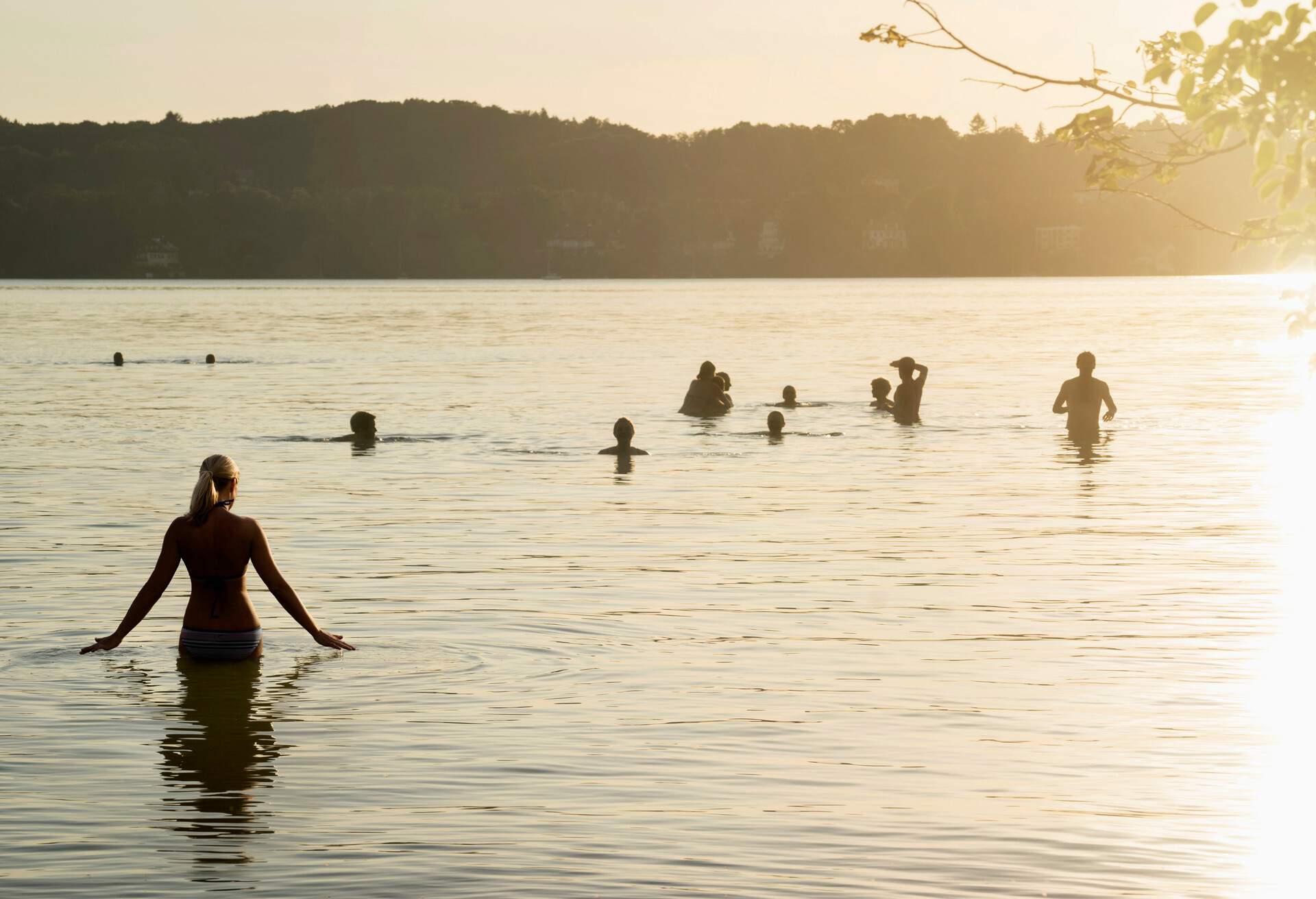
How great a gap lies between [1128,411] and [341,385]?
22.3 meters

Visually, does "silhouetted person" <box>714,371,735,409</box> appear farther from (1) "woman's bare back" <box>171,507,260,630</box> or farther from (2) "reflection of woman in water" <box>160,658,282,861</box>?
(1) "woman's bare back" <box>171,507,260,630</box>

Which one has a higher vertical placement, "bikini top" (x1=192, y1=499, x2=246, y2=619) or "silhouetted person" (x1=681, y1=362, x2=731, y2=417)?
"bikini top" (x1=192, y1=499, x2=246, y2=619)

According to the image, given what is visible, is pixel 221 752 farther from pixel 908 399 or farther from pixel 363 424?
pixel 908 399

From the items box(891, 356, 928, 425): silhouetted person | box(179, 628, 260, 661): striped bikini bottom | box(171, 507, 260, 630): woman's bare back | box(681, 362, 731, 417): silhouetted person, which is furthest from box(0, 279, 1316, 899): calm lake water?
box(681, 362, 731, 417): silhouetted person

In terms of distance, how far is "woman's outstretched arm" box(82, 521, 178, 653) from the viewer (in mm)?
12172

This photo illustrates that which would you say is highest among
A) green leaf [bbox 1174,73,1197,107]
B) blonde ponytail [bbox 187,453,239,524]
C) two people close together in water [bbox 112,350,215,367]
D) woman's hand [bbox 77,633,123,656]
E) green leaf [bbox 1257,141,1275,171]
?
green leaf [bbox 1174,73,1197,107]

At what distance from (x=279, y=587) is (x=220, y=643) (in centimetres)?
61

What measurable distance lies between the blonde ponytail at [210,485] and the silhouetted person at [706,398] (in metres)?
23.8

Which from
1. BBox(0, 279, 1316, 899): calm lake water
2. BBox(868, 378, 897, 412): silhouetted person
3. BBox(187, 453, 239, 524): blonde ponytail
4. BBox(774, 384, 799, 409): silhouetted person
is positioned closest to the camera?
BBox(0, 279, 1316, 899): calm lake water

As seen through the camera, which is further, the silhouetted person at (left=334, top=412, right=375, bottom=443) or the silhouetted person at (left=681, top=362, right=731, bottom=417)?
the silhouetted person at (left=681, top=362, right=731, bottom=417)

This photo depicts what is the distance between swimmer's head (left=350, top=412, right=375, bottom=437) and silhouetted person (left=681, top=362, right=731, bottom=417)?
6756 mm

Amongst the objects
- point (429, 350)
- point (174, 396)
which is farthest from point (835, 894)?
point (429, 350)

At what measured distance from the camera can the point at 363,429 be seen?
31688mm

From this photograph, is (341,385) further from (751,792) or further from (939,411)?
(751,792)
